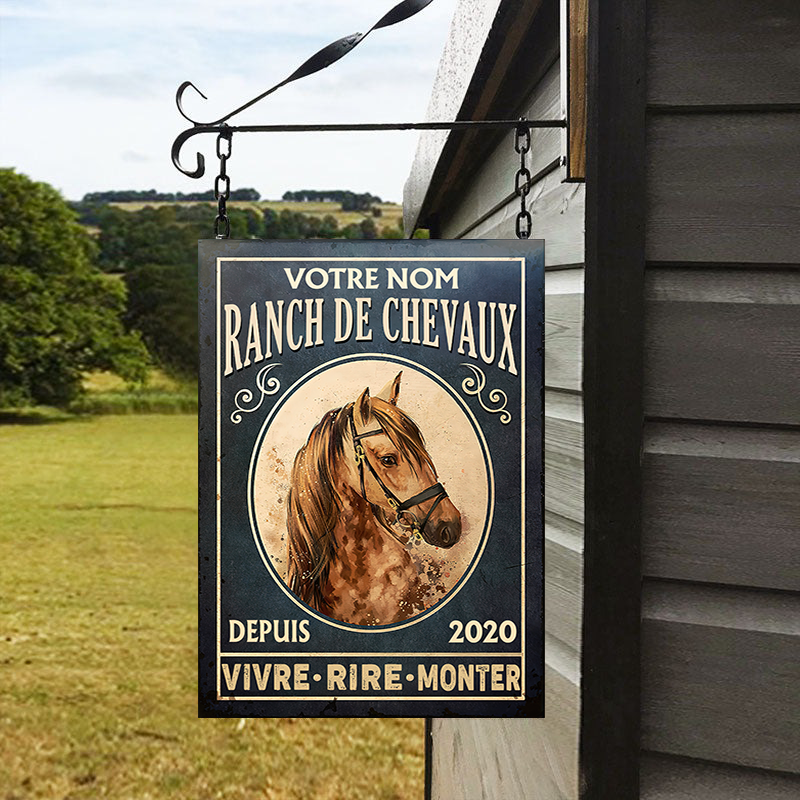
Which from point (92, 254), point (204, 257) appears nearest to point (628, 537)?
point (204, 257)

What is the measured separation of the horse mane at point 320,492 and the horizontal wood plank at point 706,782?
43cm

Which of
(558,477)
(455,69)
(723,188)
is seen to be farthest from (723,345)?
(455,69)

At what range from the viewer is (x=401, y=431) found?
1033 millimetres

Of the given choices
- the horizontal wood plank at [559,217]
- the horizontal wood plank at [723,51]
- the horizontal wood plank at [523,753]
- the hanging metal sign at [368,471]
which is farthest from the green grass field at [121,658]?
the horizontal wood plank at [723,51]

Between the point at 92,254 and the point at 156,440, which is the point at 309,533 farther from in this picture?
the point at 92,254

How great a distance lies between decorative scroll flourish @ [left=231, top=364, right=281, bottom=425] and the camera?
103 centimetres

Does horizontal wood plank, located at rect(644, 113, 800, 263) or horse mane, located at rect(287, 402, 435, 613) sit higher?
horizontal wood plank, located at rect(644, 113, 800, 263)

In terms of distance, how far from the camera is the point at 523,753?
1.35 m

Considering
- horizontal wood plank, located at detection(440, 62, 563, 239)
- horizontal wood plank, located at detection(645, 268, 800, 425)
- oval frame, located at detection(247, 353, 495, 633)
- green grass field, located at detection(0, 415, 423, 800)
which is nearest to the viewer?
horizontal wood plank, located at detection(645, 268, 800, 425)

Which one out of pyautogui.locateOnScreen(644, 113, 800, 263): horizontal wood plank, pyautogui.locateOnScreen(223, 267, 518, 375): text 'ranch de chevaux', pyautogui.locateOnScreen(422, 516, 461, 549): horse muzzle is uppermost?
pyautogui.locateOnScreen(644, 113, 800, 263): horizontal wood plank

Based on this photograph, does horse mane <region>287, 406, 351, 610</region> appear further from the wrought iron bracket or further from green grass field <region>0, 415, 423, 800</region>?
green grass field <region>0, 415, 423, 800</region>

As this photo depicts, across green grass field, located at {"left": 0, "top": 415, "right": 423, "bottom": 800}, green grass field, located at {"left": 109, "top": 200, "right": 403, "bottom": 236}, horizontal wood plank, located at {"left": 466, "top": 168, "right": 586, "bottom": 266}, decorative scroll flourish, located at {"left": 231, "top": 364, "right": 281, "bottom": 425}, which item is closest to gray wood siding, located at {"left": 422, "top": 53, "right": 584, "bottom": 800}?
horizontal wood plank, located at {"left": 466, "top": 168, "right": 586, "bottom": 266}

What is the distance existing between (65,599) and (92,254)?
753 cm

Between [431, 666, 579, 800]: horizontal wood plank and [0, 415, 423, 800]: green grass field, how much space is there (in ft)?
11.4
